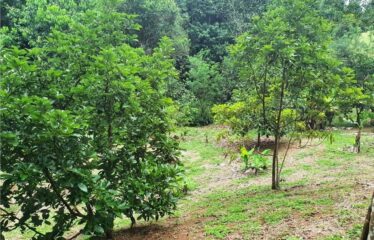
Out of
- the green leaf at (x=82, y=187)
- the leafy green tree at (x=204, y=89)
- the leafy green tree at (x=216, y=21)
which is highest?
the leafy green tree at (x=216, y=21)

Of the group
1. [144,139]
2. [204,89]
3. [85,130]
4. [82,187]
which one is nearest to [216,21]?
[204,89]

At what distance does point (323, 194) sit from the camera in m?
6.71

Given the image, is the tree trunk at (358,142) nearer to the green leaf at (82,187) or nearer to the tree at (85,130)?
the tree at (85,130)

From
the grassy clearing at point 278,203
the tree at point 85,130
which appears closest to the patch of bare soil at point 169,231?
the grassy clearing at point 278,203

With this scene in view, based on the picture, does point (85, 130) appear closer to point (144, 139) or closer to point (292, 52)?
point (144, 139)

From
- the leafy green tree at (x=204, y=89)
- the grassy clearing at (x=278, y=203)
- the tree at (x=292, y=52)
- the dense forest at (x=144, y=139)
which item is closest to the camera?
the dense forest at (x=144, y=139)

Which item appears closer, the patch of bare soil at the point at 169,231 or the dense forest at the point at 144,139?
the dense forest at the point at 144,139

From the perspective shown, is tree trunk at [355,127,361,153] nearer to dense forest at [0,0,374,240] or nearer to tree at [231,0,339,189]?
dense forest at [0,0,374,240]

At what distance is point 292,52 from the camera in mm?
6523

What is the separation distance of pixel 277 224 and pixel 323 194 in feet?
5.83

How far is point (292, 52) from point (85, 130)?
3.90 metres

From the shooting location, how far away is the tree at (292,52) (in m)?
6.76

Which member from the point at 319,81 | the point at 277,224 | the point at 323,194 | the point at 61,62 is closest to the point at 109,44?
the point at 61,62

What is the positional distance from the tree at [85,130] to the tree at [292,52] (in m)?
1.93
